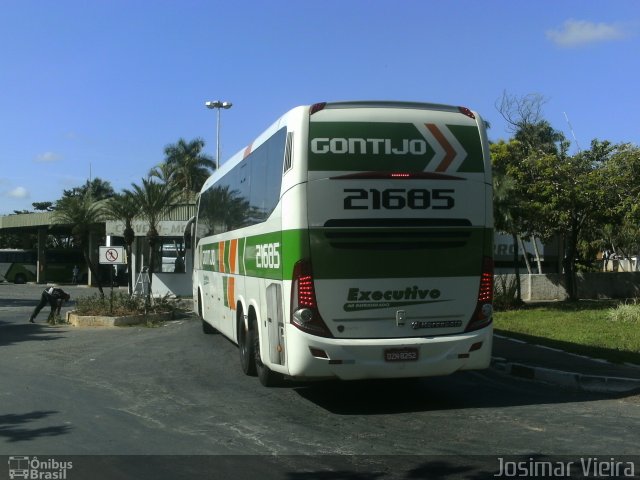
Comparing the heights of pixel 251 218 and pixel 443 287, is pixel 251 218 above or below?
above

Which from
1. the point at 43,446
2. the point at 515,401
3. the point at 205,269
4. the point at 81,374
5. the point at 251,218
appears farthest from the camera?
the point at 205,269

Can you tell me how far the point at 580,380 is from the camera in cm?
945

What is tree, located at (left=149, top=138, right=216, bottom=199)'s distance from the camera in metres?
51.0

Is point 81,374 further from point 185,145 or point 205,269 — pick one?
point 185,145

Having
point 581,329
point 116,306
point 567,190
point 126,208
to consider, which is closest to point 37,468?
point 581,329

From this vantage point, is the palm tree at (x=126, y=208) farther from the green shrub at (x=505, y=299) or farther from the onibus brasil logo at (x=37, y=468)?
the onibus brasil logo at (x=37, y=468)

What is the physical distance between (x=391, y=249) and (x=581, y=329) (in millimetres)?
10592

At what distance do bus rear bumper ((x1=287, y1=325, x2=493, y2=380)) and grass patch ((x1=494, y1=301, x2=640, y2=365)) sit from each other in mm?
4782

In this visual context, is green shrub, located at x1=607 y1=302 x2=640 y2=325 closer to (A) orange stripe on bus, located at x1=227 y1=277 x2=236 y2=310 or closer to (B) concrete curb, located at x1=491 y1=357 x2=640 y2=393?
(B) concrete curb, located at x1=491 y1=357 x2=640 y2=393

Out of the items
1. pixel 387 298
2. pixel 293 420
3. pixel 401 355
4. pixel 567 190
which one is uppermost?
pixel 567 190

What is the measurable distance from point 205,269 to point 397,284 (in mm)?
8319

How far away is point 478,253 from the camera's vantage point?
326 inches

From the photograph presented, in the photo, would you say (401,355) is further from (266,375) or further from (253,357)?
(253,357)

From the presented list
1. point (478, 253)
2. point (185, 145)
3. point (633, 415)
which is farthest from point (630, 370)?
point (185, 145)
